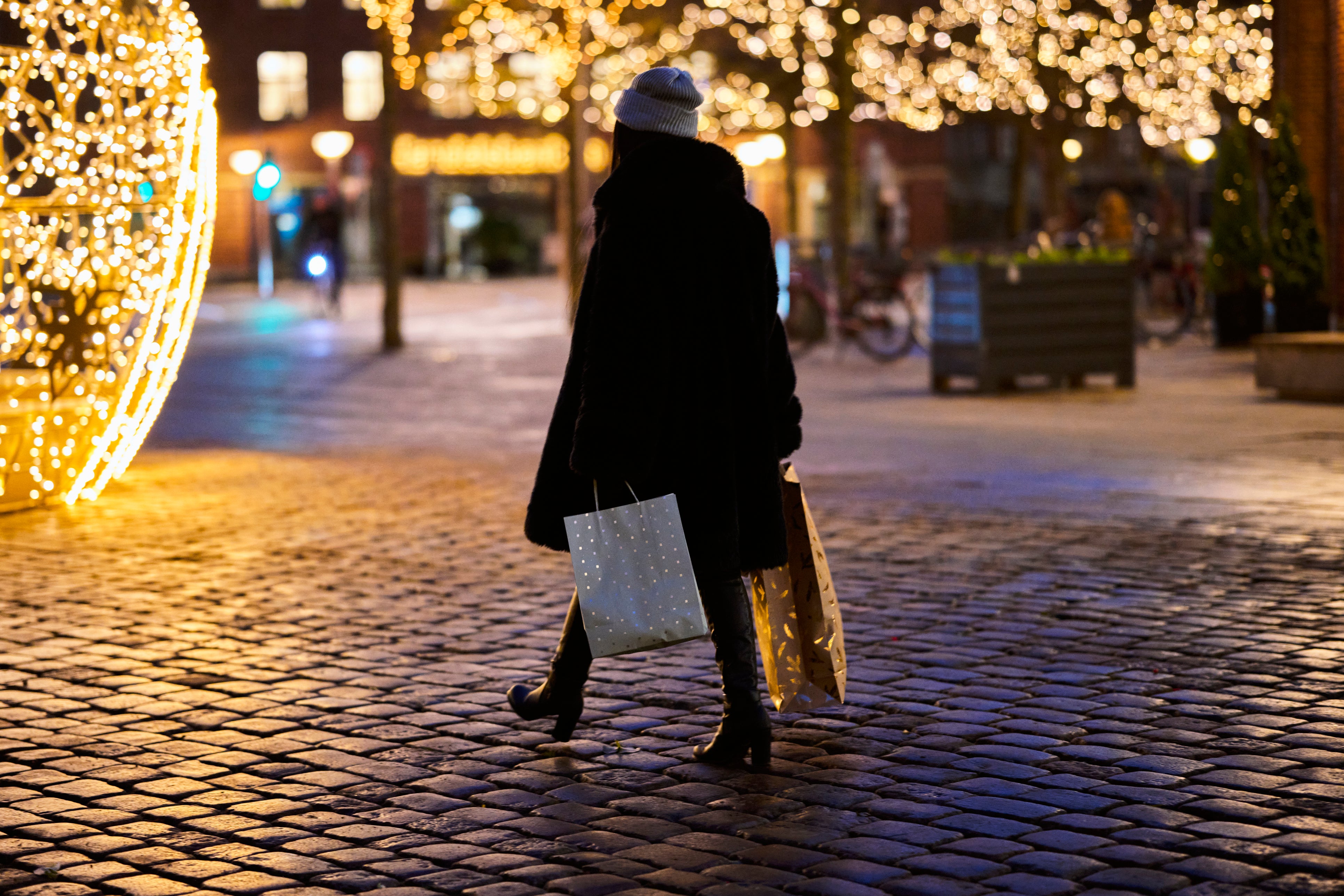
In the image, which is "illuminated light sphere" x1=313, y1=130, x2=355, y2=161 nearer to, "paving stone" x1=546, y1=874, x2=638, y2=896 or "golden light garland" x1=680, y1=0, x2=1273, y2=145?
"golden light garland" x1=680, y1=0, x2=1273, y2=145

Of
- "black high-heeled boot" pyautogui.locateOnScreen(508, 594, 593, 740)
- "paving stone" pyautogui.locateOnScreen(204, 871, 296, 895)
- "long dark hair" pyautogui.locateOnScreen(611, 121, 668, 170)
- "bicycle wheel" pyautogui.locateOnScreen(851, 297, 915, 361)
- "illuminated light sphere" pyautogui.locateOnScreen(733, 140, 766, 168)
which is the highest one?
"illuminated light sphere" pyautogui.locateOnScreen(733, 140, 766, 168)

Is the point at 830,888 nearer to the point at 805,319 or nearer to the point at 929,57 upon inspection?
the point at 805,319

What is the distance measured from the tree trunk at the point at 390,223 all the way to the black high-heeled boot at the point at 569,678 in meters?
17.4

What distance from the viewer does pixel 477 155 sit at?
57.1m

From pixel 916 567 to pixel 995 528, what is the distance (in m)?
1.05

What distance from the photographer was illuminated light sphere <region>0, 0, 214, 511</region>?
9.51 m

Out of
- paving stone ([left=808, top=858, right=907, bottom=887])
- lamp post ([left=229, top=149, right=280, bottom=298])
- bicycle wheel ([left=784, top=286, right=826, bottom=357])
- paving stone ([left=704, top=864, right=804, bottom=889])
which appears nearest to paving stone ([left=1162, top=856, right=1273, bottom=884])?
paving stone ([left=808, top=858, right=907, bottom=887])

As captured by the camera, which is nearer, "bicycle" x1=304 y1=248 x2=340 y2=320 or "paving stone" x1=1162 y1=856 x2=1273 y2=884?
"paving stone" x1=1162 y1=856 x2=1273 y2=884

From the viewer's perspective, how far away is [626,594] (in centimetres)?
471

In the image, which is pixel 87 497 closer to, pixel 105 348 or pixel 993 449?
pixel 105 348

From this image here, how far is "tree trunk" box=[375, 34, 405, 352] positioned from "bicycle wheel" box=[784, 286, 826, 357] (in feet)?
15.2

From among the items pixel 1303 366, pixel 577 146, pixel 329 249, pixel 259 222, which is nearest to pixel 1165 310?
pixel 577 146

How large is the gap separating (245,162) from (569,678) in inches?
2000

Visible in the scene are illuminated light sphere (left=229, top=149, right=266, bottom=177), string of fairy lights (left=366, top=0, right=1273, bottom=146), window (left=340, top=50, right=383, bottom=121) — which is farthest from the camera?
window (left=340, top=50, right=383, bottom=121)
